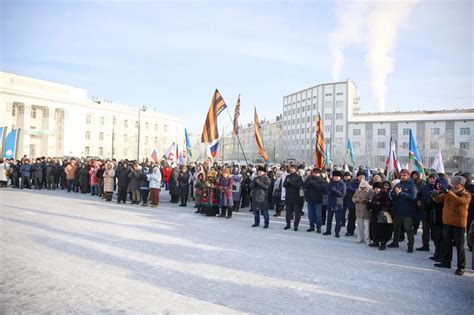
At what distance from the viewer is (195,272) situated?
19.8ft

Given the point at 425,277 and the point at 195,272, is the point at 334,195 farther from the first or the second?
the point at 195,272

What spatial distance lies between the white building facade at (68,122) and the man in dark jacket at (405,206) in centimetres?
4024

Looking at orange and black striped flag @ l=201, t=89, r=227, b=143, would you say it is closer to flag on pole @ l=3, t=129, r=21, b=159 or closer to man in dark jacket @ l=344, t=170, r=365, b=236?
man in dark jacket @ l=344, t=170, r=365, b=236

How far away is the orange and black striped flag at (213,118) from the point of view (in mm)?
16078

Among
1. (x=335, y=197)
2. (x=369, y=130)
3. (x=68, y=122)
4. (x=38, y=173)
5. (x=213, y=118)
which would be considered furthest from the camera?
(x=369, y=130)

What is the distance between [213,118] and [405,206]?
996 cm

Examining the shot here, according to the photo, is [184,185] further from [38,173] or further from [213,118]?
[38,173]

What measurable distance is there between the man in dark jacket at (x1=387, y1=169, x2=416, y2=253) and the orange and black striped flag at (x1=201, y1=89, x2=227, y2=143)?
9123 millimetres

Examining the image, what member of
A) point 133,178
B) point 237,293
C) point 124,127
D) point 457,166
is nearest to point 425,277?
point 237,293

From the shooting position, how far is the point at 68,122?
62906 mm

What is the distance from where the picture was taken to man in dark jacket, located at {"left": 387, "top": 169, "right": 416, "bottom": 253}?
8547mm

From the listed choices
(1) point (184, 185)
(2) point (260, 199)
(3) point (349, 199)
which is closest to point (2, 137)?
(1) point (184, 185)

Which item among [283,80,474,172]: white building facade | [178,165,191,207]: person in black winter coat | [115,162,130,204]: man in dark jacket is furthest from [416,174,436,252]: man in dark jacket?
[283,80,474,172]: white building facade

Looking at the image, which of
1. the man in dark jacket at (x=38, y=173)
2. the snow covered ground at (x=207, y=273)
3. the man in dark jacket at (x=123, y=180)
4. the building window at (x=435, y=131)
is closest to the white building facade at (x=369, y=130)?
the building window at (x=435, y=131)
